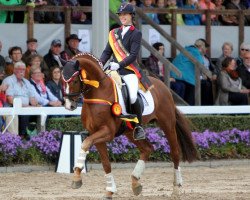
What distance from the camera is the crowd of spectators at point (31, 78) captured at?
58.3 feet

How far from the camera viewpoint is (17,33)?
19875 mm

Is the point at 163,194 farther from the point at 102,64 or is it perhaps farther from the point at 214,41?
the point at 214,41

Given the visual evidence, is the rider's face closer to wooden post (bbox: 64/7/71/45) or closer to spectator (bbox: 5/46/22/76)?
spectator (bbox: 5/46/22/76)

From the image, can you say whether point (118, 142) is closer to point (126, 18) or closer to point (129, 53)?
point (129, 53)

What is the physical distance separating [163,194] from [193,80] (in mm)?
6910

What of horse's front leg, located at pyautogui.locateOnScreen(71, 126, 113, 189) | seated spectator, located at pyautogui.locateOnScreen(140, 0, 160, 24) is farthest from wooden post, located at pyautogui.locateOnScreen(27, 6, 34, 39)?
horse's front leg, located at pyautogui.locateOnScreen(71, 126, 113, 189)

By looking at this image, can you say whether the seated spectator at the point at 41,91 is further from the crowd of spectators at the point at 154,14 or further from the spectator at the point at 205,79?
the spectator at the point at 205,79

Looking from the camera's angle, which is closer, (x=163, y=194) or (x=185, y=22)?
(x=163, y=194)

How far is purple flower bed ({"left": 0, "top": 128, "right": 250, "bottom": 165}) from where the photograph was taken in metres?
17.0

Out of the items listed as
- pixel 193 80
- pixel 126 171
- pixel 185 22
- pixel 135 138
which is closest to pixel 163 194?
pixel 135 138

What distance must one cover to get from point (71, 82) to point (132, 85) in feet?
4.28

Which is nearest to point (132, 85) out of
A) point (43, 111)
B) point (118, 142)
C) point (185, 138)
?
point (185, 138)

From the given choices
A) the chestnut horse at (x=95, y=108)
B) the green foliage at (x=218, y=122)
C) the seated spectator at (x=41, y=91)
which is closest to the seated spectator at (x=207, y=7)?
the green foliage at (x=218, y=122)

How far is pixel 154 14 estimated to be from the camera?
2123 cm
